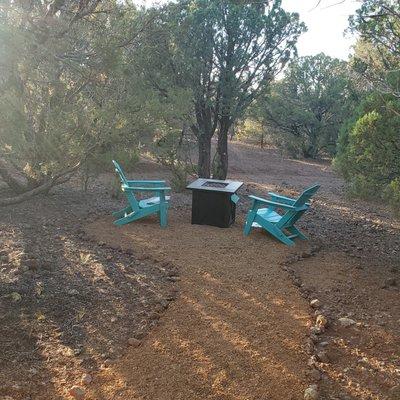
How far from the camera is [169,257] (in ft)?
15.1

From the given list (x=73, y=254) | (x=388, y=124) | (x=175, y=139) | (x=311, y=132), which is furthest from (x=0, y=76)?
(x=311, y=132)

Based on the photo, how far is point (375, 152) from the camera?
12.9 ft

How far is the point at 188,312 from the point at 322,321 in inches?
39.3

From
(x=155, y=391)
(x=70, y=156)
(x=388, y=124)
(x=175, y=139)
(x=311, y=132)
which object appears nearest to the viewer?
(x=155, y=391)

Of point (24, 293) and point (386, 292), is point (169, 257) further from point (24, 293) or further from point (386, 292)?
point (386, 292)

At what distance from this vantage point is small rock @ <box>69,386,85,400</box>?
229cm

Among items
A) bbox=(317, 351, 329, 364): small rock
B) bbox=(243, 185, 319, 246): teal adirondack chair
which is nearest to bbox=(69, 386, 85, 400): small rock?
bbox=(317, 351, 329, 364): small rock

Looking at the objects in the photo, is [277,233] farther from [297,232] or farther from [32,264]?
[32,264]

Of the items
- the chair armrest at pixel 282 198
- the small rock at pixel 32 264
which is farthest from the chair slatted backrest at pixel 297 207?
the small rock at pixel 32 264

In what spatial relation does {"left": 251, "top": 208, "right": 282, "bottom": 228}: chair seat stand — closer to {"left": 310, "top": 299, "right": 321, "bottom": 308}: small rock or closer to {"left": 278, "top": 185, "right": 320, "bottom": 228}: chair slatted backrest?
{"left": 278, "top": 185, "right": 320, "bottom": 228}: chair slatted backrest

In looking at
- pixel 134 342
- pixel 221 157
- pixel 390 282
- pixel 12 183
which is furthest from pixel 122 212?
pixel 221 157

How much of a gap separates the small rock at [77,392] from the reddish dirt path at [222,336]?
Answer: 0.11m

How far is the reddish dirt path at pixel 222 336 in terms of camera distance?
2416 millimetres

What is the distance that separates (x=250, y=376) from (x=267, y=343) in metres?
0.41
